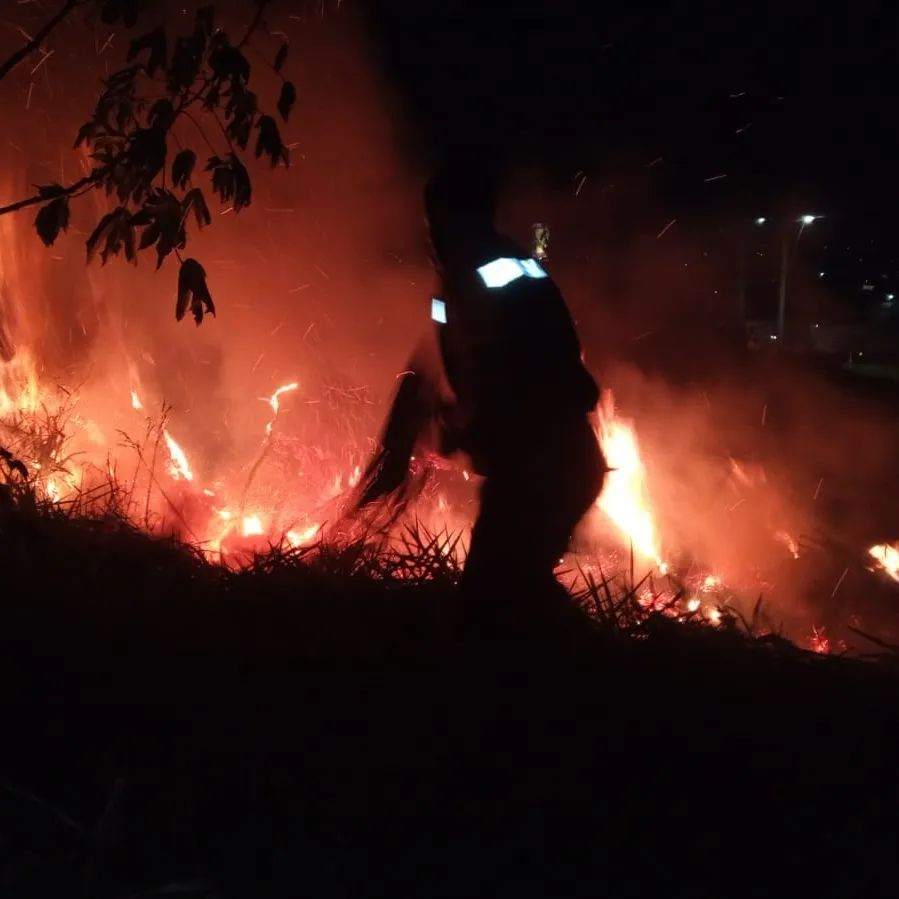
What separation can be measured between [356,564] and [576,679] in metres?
1.45

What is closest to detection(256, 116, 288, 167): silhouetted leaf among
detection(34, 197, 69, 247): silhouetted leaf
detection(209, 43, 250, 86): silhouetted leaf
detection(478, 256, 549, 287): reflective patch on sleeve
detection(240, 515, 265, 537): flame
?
detection(209, 43, 250, 86): silhouetted leaf

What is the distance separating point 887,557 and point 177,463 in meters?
6.19

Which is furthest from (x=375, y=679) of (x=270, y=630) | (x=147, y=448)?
(x=147, y=448)

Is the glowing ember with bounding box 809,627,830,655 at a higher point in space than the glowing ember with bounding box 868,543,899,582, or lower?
lower

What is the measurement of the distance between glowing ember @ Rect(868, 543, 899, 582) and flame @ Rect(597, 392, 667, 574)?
257 centimetres

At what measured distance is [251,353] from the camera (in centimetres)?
776

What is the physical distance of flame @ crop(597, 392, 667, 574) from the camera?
6840mm

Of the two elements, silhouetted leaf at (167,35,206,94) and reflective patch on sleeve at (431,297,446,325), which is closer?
silhouetted leaf at (167,35,206,94)

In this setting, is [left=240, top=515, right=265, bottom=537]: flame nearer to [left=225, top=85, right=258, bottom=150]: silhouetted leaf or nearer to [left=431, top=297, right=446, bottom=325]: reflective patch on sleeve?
[left=431, top=297, right=446, bottom=325]: reflective patch on sleeve

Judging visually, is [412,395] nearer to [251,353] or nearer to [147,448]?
[147,448]

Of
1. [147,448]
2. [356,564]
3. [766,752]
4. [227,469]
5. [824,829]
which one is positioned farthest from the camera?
[227,469]

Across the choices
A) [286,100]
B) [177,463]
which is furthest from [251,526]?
[286,100]

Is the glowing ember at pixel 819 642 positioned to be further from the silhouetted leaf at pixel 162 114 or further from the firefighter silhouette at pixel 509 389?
the silhouetted leaf at pixel 162 114

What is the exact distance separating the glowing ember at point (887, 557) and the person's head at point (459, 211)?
6.13 meters
